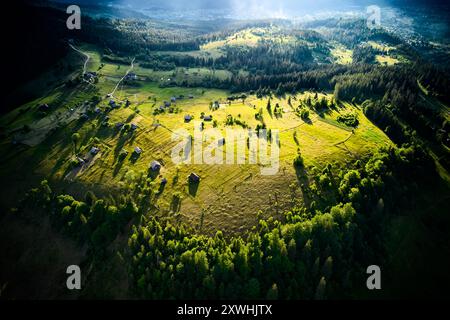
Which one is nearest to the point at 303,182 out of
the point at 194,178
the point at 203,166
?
the point at 203,166

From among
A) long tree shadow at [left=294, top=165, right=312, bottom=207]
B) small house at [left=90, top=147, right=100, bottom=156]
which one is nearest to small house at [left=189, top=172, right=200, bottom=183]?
long tree shadow at [left=294, top=165, right=312, bottom=207]

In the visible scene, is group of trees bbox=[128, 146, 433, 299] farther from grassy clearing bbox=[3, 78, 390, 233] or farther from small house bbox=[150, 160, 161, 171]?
small house bbox=[150, 160, 161, 171]

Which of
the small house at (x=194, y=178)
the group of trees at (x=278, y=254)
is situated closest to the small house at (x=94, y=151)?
the small house at (x=194, y=178)

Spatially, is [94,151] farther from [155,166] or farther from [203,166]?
[203,166]

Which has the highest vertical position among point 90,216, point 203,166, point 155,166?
point 203,166

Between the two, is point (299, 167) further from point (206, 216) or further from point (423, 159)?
point (423, 159)

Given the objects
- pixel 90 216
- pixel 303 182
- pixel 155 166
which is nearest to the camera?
pixel 90 216

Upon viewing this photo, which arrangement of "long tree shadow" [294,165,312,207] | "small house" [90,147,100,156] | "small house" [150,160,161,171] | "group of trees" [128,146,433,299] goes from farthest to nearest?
"small house" [90,147,100,156] → "small house" [150,160,161,171] → "long tree shadow" [294,165,312,207] → "group of trees" [128,146,433,299]

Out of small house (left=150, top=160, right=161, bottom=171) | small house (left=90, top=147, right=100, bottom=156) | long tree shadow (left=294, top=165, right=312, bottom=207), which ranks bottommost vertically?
small house (left=90, top=147, right=100, bottom=156)

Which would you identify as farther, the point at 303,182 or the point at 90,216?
the point at 303,182

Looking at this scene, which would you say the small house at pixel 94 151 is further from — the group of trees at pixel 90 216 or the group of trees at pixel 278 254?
the group of trees at pixel 278 254

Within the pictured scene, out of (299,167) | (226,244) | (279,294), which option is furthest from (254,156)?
(279,294)
